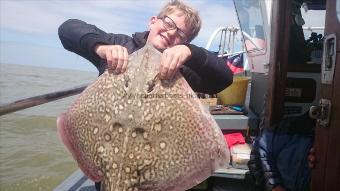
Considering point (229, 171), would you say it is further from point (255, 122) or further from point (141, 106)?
point (141, 106)

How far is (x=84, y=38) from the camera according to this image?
2.00 m

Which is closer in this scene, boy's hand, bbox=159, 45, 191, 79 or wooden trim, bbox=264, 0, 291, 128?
boy's hand, bbox=159, 45, 191, 79

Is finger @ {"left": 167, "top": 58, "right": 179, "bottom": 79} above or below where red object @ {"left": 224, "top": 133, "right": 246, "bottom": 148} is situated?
above

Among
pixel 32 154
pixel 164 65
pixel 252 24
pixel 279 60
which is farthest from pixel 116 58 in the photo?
pixel 32 154

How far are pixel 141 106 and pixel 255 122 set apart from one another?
10.1 feet

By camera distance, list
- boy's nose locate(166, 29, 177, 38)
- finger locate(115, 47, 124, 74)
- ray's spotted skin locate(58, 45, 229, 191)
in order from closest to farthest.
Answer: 1. ray's spotted skin locate(58, 45, 229, 191)
2. finger locate(115, 47, 124, 74)
3. boy's nose locate(166, 29, 177, 38)

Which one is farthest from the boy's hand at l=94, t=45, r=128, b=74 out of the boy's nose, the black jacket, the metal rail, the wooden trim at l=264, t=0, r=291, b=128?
the wooden trim at l=264, t=0, r=291, b=128

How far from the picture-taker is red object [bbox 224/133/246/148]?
163 inches

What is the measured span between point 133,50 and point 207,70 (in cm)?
45

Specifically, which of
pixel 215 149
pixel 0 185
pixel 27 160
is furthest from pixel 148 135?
pixel 27 160

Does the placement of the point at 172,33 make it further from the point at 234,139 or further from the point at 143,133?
the point at 234,139

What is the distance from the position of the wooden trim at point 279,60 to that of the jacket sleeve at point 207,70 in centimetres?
182

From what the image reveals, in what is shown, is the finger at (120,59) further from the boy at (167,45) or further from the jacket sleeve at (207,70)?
the jacket sleeve at (207,70)

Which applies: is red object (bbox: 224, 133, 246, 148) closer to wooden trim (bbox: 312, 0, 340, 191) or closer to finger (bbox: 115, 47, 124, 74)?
wooden trim (bbox: 312, 0, 340, 191)
